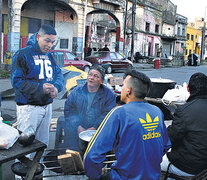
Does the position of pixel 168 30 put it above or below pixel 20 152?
above

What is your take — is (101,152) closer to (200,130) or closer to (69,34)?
(200,130)

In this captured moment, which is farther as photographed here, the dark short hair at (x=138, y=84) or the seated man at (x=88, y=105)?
the seated man at (x=88, y=105)

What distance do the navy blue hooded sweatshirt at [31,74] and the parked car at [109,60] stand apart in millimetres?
13408

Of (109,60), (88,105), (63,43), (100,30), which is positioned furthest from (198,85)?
(100,30)

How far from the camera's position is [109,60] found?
59.2 feet

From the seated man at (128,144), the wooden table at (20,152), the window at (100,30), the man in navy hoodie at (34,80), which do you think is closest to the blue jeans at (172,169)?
the seated man at (128,144)

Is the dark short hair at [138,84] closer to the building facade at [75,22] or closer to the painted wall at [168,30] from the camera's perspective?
the building facade at [75,22]

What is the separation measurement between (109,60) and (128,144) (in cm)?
1618

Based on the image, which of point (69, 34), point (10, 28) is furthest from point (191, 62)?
point (10, 28)

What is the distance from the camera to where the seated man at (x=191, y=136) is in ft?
8.70

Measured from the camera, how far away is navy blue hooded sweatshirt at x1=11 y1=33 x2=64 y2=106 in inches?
124

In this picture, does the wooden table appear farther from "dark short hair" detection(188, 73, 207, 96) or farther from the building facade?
the building facade

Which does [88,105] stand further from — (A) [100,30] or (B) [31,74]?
(A) [100,30]

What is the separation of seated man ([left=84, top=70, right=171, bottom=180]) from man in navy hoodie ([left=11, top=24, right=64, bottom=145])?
1.38 m
